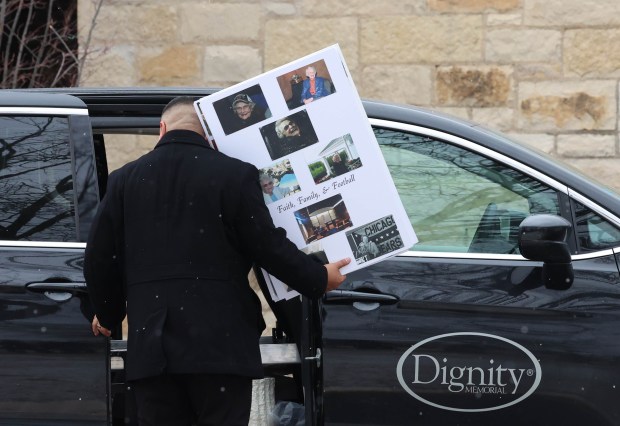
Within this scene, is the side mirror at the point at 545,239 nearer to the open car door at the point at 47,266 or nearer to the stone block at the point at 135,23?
the open car door at the point at 47,266

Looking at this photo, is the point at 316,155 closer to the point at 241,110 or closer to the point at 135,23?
the point at 241,110

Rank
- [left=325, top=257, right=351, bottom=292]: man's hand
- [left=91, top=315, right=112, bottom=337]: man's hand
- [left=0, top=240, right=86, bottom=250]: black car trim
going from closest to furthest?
[left=325, top=257, right=351, bottom=292]: man's hand < [left=91, top=315, right=112, bottom=337]: man's hand < [left=0, top=240, right=86, bottom=250]: black car trim

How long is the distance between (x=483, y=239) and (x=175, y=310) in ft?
4.12

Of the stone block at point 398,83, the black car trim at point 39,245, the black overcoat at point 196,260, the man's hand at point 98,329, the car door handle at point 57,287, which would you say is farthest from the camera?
the stone block at point 398,83

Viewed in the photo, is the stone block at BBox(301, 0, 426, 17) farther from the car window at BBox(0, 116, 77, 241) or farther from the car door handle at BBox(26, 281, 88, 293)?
the car door handle at BBox(26, 281, 88, 293)

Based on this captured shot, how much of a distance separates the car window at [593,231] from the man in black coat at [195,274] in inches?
41.5

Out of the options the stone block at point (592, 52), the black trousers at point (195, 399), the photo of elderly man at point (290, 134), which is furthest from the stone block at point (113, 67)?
the black trousers at point (195, 399)

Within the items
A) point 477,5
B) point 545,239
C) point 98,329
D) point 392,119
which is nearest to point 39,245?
point 98,329

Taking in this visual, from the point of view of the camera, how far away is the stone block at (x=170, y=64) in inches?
327

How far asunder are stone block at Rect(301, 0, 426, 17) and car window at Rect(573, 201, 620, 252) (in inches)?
163

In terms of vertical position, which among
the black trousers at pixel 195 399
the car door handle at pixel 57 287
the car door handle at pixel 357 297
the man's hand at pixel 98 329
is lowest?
the black trousers at pixel 195 399

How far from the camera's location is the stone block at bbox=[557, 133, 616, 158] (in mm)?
8133

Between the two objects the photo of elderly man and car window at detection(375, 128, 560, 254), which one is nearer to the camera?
the photo of elderly man

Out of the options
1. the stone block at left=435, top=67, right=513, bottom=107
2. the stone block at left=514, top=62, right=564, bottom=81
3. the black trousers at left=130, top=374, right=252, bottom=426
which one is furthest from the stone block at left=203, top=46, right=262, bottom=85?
the black trousers at left=130, top=374, right=252, bottom=426
